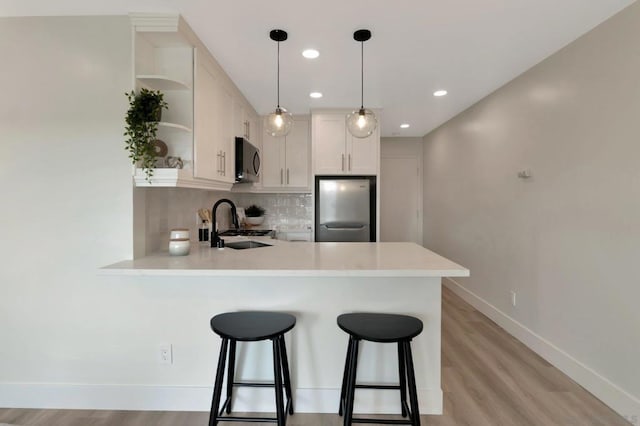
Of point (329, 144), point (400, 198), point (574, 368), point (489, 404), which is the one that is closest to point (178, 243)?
point (489, 404)

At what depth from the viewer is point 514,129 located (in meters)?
2.98

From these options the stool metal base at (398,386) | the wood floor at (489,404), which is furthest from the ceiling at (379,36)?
the wood floor at (489,404)

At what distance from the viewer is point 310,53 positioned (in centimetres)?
242

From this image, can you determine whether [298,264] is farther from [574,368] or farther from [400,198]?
[400,198]

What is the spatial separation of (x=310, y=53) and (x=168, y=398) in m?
2.57

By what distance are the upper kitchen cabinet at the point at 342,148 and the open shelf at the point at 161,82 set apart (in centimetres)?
202

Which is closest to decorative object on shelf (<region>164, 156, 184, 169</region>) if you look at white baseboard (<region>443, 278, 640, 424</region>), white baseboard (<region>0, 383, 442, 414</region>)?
white baseboard (<region>0, 383, 442, 414</region>)

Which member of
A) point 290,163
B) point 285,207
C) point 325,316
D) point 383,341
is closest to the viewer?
point 383,341

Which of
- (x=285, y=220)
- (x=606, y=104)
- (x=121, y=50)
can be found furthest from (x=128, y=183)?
(x=606, y=104)

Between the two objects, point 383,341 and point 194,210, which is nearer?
point 383,341

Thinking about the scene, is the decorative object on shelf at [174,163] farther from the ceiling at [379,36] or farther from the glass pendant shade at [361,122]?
the glass pendant shade at [361,122]

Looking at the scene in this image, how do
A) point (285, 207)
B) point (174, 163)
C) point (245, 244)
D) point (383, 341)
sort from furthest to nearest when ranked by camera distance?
point (285, 207)
point (245, 244)
point (174, 163)
point (383, 341)

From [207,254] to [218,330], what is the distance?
0.63 metres

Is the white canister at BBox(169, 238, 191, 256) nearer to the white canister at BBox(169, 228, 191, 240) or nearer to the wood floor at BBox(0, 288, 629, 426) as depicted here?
the white canister at BBox(169, 228, 191, 240)
